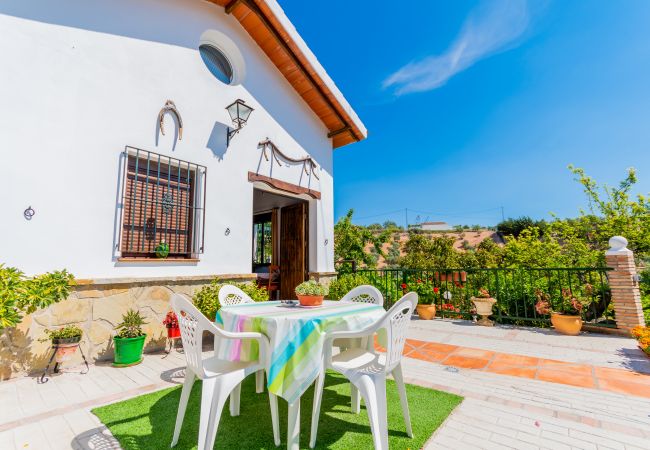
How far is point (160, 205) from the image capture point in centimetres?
420

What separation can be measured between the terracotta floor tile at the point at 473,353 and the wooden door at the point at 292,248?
342 centimetres

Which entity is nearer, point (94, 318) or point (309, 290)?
point (309, 290)

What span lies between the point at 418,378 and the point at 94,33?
5605 mm

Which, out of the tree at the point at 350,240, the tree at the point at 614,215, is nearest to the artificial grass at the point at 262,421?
the tree at the point at 350,240

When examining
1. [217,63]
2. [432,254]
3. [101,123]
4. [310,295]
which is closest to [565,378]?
[310,295]

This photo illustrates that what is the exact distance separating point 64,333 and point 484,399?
410cm

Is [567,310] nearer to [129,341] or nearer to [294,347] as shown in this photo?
[294,347]

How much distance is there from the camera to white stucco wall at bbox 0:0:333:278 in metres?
3.06

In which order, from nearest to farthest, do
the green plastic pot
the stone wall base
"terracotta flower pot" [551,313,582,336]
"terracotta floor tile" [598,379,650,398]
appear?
1. "terracotta floor tile" [598,379,650,398]
2. the stone wall base
3. the green plastic pot
4. "terracotta flower pot" [551,313,582,336]

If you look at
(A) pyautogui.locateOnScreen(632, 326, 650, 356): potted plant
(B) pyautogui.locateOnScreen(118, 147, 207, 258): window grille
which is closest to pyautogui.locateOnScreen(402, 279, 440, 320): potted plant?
(A) pyautogui.locateOnScreen(632, 326, 650, 356): potted plant

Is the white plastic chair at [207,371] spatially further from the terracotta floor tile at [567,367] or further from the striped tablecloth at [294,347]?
the terracotta floor tile at [567,367]

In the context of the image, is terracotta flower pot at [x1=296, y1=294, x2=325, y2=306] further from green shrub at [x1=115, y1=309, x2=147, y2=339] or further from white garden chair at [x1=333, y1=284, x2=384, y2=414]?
green shrub at [x1=115, y1=309, x2=147, y2=339]

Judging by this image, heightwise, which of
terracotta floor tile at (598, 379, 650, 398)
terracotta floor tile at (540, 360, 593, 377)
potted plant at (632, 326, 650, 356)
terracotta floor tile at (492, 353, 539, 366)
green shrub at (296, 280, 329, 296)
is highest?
green shrub at (296, 280, 329, 296)

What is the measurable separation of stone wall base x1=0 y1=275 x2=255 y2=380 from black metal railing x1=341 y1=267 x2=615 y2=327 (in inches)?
171
